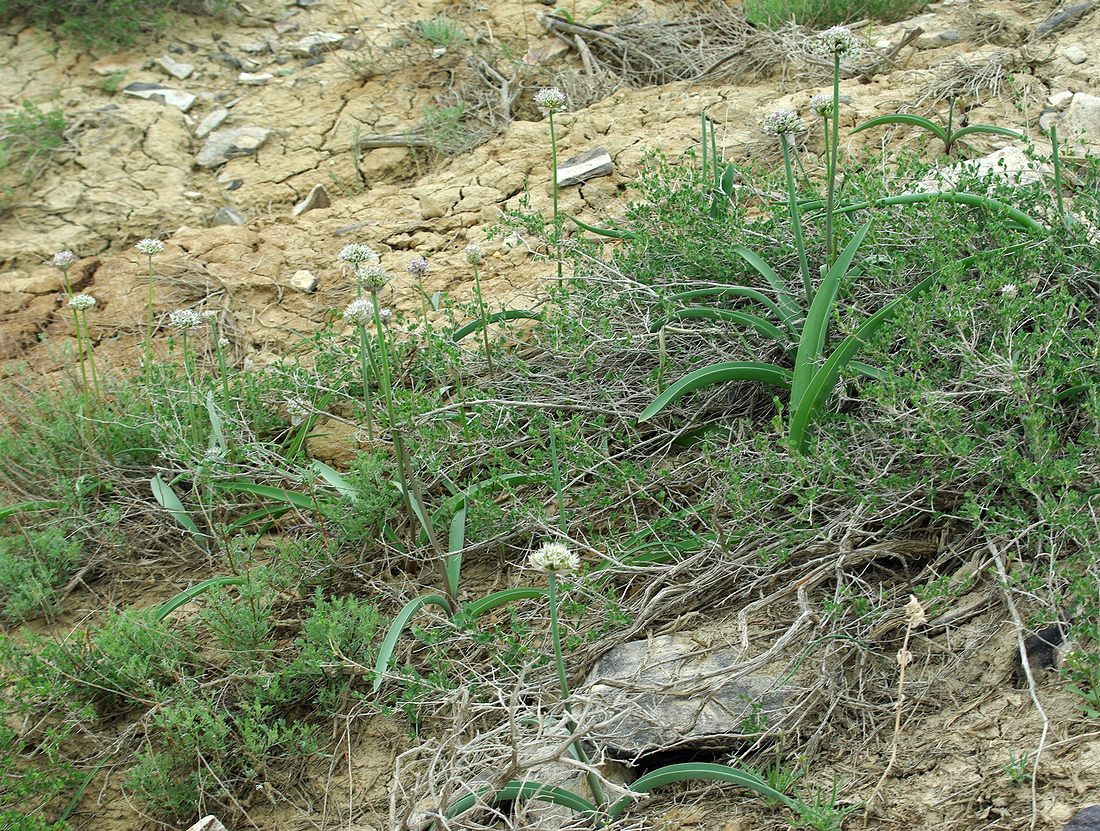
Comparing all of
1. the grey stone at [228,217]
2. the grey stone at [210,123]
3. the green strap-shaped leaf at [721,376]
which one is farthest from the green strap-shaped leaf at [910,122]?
the grey stone at [210,123]

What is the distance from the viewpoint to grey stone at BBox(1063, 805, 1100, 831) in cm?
163

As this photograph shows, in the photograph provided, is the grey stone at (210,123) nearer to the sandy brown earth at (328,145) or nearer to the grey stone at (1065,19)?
A: the sandy brown earth at (328,145)

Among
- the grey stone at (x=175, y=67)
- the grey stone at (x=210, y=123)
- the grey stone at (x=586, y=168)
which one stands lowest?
the grey stone at (x=586, y=168)

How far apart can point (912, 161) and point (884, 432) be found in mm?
1179

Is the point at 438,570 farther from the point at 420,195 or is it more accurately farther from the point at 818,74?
the point at 818,74

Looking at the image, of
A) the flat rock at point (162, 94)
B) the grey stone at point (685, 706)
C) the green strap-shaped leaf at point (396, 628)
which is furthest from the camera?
the flat rock at point (162, 94)

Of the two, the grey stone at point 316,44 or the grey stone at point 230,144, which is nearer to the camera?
the grey stone at point 230,144

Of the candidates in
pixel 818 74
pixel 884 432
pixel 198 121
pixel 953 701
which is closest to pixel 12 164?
pixel 198 121

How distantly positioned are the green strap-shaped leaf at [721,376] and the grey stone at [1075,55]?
2.39 metres

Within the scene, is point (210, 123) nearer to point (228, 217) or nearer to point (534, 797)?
point (228, 217)

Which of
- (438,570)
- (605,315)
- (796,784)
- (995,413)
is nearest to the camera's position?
(796,784)

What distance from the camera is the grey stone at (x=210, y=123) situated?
5164mm

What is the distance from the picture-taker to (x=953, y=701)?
2.05 meters

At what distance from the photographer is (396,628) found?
2385 millimetres
